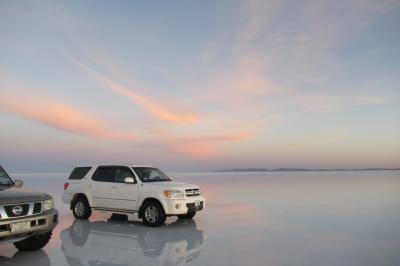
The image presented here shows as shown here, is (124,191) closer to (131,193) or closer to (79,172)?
(131,193)

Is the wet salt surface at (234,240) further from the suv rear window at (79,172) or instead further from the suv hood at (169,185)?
the suv rear window at (79,172)

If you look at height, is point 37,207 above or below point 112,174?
below

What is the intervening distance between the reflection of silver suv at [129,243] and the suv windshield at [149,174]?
57.0 inches

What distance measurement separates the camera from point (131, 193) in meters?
12.4

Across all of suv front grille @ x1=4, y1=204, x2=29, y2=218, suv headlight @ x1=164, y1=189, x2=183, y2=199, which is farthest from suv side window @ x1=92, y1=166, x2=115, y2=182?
suv front grille @ x1=4, y1=204, x2=29, y2=218

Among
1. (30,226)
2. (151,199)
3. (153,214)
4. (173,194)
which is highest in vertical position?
(173,194)

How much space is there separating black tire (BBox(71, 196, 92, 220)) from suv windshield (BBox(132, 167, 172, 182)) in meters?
2.13

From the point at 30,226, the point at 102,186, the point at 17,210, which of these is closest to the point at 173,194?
the point at 102,186

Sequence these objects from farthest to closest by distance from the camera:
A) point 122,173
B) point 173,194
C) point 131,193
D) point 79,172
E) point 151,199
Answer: point 79,172, point 122,173, point 131,193, point 151,199, point 173,194

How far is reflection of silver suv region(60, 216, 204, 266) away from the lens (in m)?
7.67

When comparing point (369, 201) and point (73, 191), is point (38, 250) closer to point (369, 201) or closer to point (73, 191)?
point (73, 191)

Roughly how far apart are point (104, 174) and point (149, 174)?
151cm

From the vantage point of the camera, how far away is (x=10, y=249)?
8633 millimetres

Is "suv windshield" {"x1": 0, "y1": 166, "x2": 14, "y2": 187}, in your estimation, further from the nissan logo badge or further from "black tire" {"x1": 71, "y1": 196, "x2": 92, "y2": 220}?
"black tire" {"x1": 71, "y1": 196, "x2": 92, "y2": 220}
